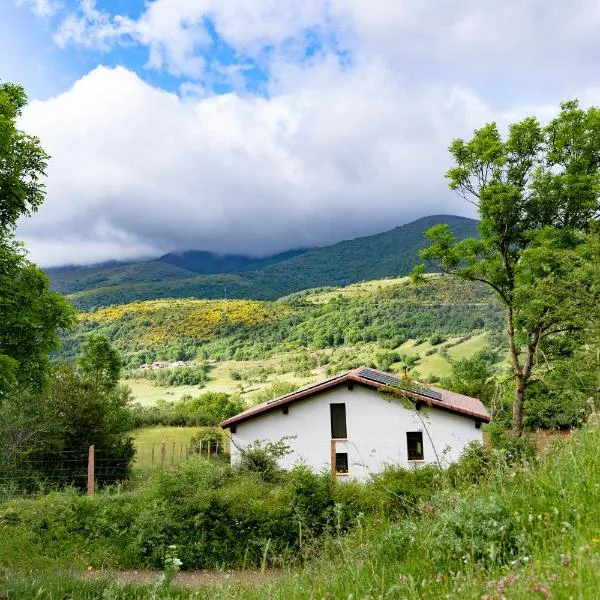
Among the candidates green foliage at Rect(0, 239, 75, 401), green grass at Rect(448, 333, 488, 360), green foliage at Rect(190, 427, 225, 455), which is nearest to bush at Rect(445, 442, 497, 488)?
green foliage at Rect(0, 239, 75, 401)

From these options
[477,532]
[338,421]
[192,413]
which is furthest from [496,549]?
[192,413]

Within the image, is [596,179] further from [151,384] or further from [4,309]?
[151,384]

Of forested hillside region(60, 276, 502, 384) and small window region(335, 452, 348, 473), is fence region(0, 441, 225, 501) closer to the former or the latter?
small window region(335, 452, 348, 473)

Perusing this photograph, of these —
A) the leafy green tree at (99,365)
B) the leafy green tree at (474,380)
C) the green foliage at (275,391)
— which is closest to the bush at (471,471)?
the leafy green tree at (99,365)

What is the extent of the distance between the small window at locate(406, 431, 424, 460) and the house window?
3.37 meters

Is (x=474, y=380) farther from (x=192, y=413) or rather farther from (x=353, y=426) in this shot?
(x=353, y=426)

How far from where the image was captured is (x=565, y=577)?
264cm

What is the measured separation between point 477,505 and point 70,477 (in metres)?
21.5

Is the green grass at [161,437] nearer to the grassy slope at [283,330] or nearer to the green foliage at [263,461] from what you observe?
the green foliage at [263,461]

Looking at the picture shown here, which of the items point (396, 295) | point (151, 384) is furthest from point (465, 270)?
point (396, 295)

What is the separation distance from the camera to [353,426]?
91.9 feet

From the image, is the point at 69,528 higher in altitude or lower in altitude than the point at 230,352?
lower

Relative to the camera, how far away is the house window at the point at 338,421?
28.1m

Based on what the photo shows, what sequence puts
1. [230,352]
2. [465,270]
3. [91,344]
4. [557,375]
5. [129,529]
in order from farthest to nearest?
[230,352]
[91,344]
[465,270]
[557,375]
[129,529]
